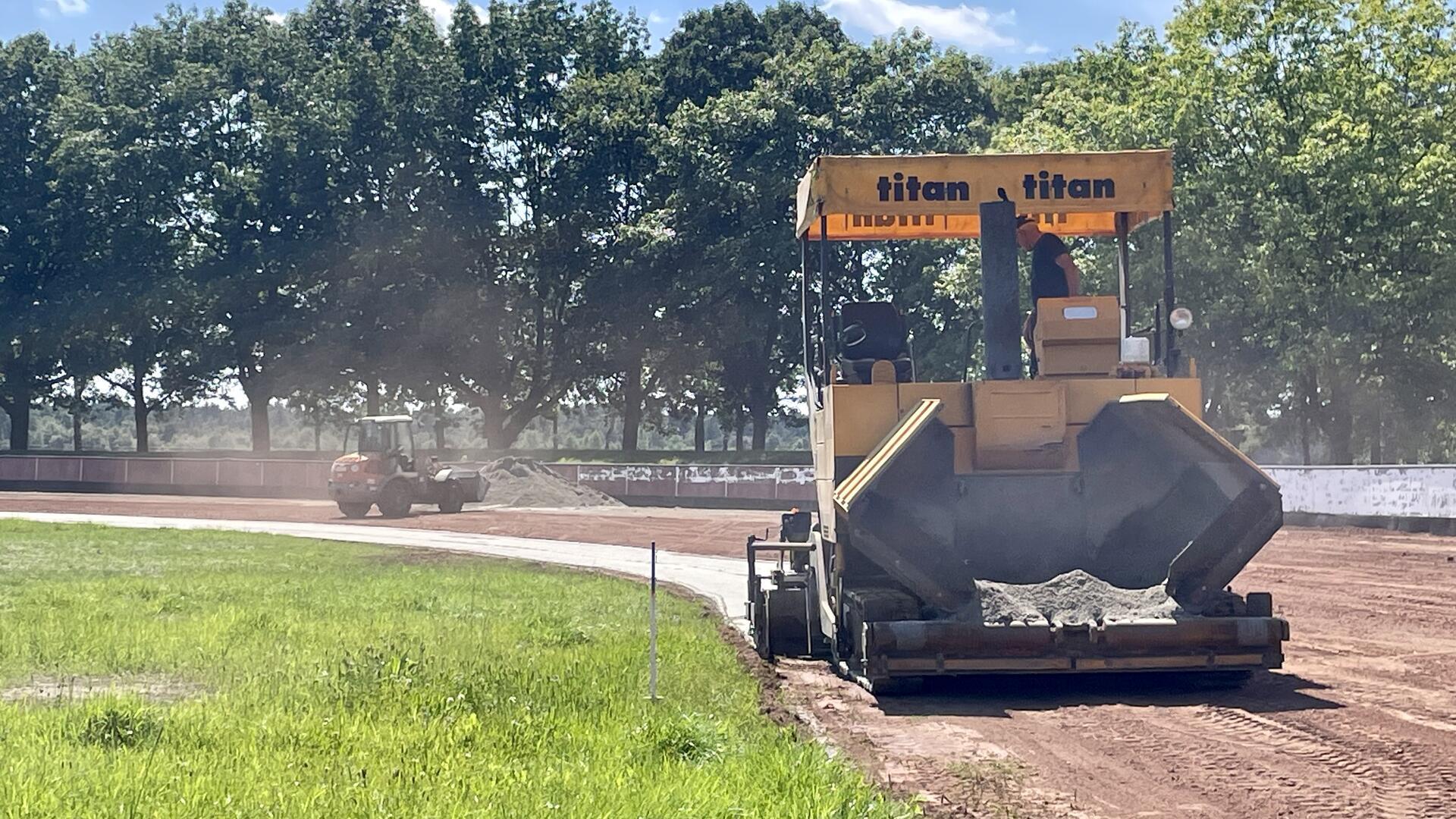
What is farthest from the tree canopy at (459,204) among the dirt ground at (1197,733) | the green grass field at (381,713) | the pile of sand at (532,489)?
the dirt ground at (1197,733)

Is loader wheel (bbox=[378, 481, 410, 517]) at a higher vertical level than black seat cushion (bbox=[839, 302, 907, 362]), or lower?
lower

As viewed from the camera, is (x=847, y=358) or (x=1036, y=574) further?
(x=847, y=358)

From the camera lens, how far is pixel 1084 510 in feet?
37.6

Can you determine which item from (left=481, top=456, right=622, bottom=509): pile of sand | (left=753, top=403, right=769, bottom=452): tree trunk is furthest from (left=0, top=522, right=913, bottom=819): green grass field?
(left=753, top=403, right=769, bottom=452): tree trunk

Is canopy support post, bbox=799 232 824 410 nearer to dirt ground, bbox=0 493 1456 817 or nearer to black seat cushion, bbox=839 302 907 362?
black seat cushion, bbox=839 302 907 362

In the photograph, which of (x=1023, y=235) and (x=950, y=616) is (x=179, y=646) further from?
(x=1023, y=235)

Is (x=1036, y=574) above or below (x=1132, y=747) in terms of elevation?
above

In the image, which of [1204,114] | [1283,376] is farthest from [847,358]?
[1283,376]

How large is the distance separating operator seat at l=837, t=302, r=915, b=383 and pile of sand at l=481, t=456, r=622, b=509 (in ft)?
117

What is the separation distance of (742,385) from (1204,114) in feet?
96.0

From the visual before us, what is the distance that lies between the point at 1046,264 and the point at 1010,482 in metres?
2.16

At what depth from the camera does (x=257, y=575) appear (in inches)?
853

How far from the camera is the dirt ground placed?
7.12m

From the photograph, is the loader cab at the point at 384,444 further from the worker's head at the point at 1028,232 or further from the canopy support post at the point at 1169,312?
the canopy support post at the point at 1169,312
